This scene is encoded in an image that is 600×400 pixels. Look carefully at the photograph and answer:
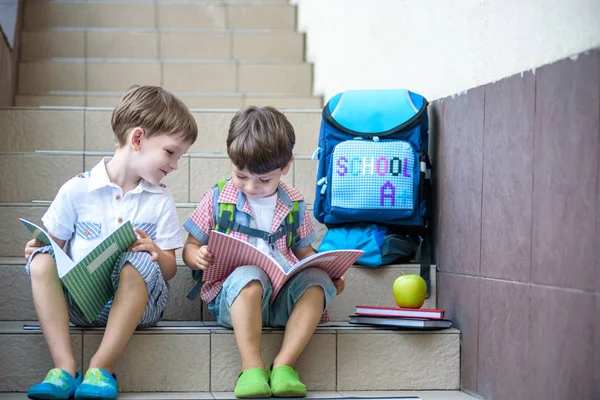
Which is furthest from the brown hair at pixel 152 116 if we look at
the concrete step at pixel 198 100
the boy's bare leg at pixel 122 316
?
the concrete step at pixel 198 100

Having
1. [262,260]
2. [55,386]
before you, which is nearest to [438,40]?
[262,260]

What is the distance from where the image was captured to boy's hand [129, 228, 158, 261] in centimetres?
246

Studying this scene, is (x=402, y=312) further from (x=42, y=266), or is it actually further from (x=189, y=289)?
(x=42, y=266)

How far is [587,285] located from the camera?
6.51ft

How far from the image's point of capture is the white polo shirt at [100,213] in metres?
2.56

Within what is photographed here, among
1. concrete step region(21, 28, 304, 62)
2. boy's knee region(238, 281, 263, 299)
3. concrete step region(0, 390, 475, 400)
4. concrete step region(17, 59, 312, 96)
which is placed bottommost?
concrete step region(0, 390, 475, 400)

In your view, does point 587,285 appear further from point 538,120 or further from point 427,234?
point 427,234

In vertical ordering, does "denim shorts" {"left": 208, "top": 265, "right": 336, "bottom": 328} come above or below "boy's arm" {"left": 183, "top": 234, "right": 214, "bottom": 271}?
below

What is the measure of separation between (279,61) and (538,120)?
2939mm

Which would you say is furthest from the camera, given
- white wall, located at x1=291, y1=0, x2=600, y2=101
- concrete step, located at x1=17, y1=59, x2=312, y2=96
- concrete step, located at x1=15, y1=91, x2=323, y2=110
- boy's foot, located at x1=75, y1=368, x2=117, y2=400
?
concrete step, located at x1=17, y1=59, x2=312, y2=96

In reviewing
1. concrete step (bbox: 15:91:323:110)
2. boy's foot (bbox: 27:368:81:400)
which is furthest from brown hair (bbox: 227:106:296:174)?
concrete step (bbox: 15:91:323:110)

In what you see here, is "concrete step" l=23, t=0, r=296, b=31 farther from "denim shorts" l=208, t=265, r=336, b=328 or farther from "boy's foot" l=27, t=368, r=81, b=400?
"boy's foot" l=27, t=368, r=81, b=400

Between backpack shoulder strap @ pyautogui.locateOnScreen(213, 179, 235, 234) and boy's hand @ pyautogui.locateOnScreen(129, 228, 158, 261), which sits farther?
backpack shoulder strap @ pyautogui.locateOnScreen(213, 179, 235, 234)

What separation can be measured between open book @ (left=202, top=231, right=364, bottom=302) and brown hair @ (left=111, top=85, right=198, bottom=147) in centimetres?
34
